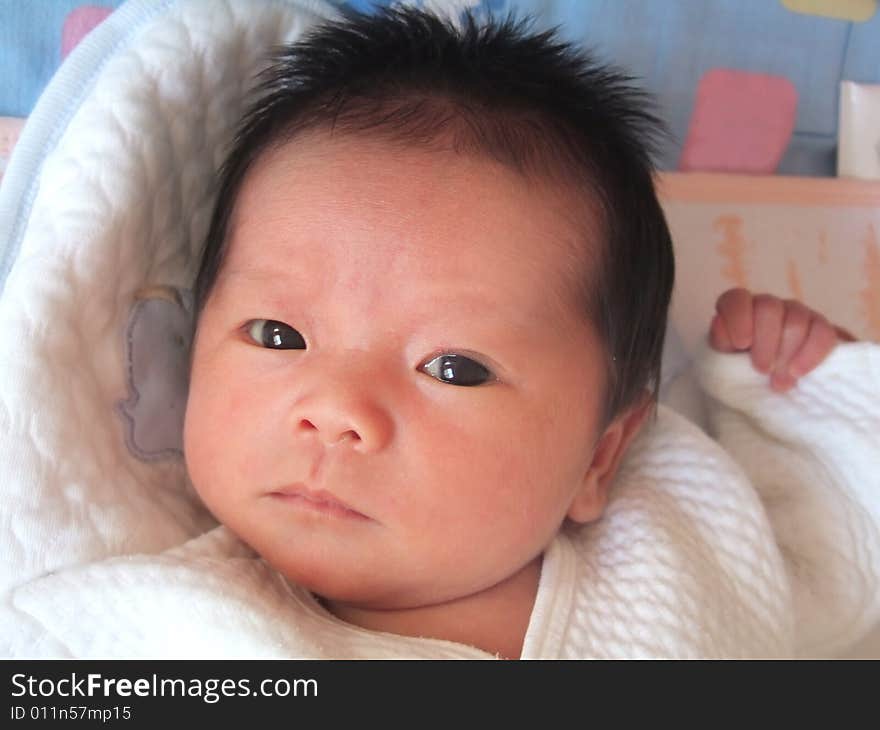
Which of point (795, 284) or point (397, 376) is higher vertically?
point (397, 376)

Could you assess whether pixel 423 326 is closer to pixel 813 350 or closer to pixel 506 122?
pixel 506 122

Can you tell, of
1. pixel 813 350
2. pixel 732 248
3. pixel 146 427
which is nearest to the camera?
pixel 146 427

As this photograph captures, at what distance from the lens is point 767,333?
129cm

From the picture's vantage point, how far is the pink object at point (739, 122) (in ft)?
5.11

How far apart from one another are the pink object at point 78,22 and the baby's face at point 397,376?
0.47m

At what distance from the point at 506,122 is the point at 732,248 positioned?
0.64m

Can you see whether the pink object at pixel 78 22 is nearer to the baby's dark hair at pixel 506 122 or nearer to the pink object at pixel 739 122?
the baby's dark hair at pixel 506 122

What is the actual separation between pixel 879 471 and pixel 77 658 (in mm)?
928

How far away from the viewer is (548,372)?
3.23 ft

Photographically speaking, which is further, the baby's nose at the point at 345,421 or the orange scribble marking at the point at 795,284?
the orange scribble marking at the point at 795,284

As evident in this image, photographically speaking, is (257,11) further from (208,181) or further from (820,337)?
(820,337)

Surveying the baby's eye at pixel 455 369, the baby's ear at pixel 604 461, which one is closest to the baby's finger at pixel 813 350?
the baby's ear at pixel 604 461

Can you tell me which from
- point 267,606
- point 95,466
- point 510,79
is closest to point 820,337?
point 510,79

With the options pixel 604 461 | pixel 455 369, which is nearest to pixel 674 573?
pixel 604 461
